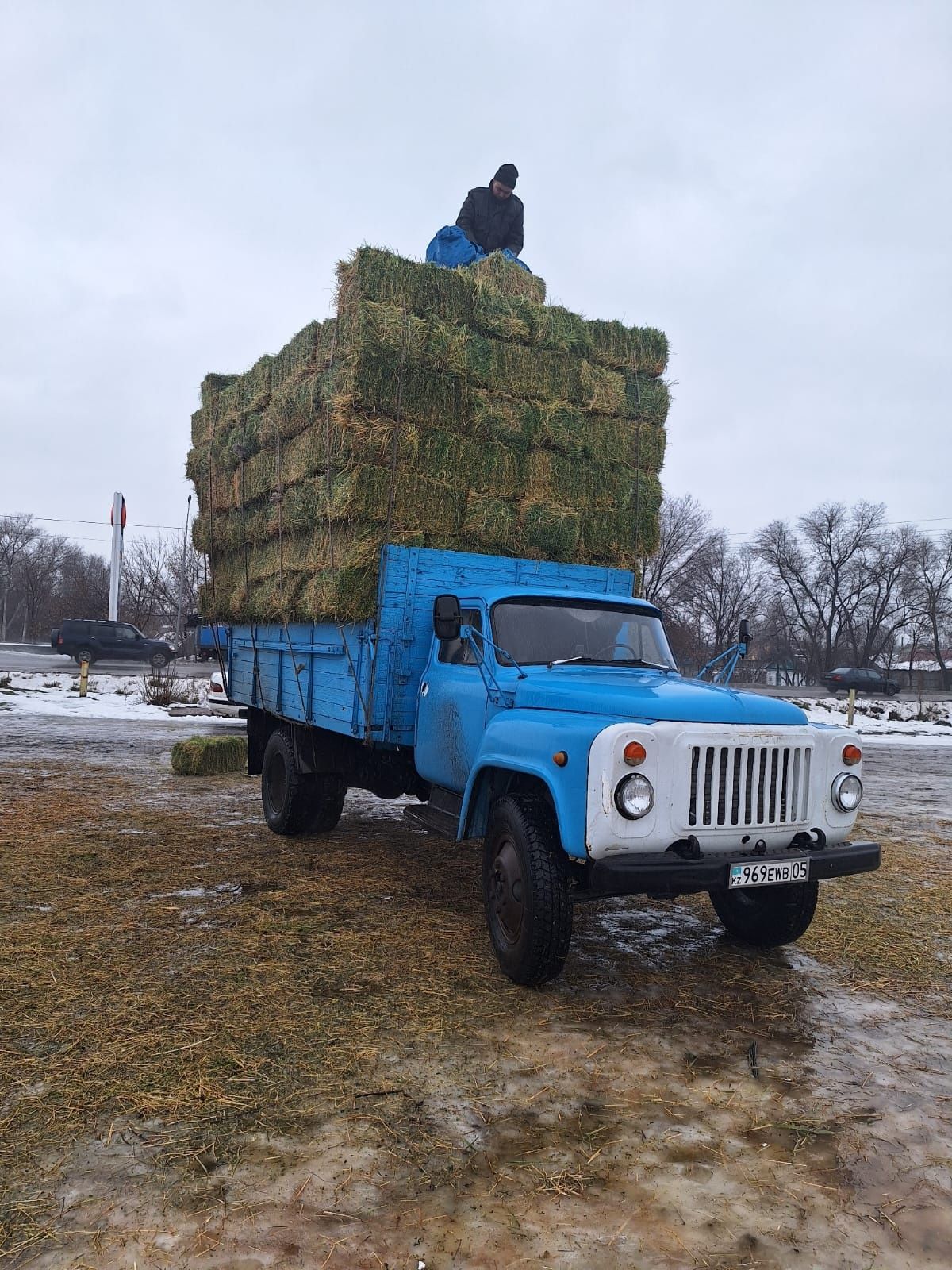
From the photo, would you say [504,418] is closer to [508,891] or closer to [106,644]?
[508,891]

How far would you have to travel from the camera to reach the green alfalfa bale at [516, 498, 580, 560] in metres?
7.04

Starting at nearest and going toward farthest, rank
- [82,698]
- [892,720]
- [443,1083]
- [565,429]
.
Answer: [443,1083] → [565,429] → [82,698] → [892,720]

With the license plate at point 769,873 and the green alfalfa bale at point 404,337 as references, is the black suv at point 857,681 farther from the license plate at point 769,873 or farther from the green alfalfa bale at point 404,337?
the license plate at point 769,873

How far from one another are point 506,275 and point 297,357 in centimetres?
202

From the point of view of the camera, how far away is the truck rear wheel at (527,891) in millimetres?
4082

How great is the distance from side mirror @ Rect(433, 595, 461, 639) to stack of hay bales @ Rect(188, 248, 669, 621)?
102 cm

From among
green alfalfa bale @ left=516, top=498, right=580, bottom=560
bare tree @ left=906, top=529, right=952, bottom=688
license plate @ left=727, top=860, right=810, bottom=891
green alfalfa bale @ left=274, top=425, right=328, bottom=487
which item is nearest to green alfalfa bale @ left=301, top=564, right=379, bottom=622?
green alfalfa bale @ left=274, top=425, right=328, bottom=487

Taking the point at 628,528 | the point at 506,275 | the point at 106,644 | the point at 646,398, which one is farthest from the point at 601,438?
the point at 106,644

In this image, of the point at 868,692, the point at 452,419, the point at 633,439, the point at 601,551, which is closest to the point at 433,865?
the point at 601,551

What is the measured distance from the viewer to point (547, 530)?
280 inches

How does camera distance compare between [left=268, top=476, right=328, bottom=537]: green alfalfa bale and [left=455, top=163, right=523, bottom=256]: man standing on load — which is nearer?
[left=268, top=476, right=328, bottom=537]: green alfalfa bale

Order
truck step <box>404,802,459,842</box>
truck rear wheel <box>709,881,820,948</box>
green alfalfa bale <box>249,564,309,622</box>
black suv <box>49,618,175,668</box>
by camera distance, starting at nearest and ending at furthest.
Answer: truck rear wheel <box>709,881,820,948</box> < truck step <box>404,802,459,842</box> < green alfalfa bale <box>249,564,309,622</box> < black suv <box>49,618,175,668</box>

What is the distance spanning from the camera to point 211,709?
20.0 m

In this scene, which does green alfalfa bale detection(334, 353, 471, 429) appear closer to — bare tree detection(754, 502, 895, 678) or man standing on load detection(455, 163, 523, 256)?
man standing on load detection(455, 163, 523, 256)
